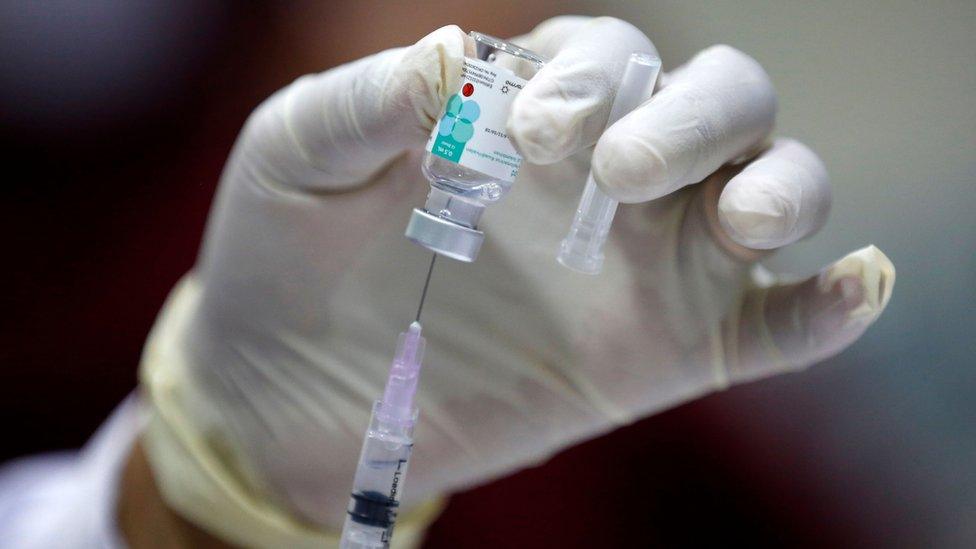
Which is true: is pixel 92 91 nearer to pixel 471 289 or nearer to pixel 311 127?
pixel 311 127

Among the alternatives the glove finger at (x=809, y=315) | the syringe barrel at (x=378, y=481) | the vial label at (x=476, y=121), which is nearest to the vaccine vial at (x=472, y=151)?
the vial label at (x=476, y=121)

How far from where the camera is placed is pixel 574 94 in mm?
721

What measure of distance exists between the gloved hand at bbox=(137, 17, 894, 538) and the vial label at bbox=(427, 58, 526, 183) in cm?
2

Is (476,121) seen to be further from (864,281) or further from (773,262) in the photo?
(773,262)

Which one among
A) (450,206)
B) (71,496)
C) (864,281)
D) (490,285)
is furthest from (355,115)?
(71,496)

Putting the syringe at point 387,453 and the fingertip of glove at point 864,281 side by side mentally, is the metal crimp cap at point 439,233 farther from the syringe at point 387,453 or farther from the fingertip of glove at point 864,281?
the fingertip of glove at point 864,281

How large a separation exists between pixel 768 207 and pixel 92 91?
1.35m

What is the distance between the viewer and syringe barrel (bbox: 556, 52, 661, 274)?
29.1 inches

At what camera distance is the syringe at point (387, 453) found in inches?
29.1

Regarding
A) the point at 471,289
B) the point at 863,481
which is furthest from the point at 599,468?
the point at 471,289

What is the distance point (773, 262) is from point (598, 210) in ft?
1.27

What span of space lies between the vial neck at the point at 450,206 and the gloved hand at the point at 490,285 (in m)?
0.08

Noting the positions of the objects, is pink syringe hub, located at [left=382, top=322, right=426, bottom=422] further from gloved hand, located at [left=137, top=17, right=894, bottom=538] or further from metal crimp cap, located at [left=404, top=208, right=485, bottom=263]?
gloved hand, located at [left=137, top=17, right=894, bottom=538]

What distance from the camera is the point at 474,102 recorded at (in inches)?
26.2
